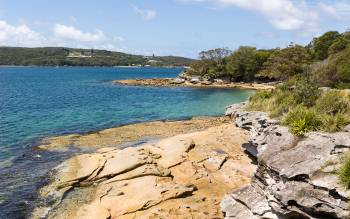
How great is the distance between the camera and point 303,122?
19516 mm

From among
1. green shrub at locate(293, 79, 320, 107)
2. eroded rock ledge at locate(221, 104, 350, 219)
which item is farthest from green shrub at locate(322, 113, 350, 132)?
green shrub at locate(293, 79, 320, 107)

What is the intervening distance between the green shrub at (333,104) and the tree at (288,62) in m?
78.2

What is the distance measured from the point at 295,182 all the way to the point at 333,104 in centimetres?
1002

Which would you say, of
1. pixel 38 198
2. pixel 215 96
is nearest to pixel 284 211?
pixel 38 198

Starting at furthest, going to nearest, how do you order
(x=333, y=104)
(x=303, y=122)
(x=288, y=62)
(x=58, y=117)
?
1. (x=288, y=62)
2. (x=58, y=117)
3. (x=333, y=104)
4. (x=303, y=122)

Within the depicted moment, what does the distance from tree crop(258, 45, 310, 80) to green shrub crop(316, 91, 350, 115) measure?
7823cm

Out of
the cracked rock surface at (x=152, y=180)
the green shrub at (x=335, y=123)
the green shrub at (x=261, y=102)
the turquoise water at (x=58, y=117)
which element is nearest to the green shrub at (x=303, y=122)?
the green shrub at (x=335, y=123)

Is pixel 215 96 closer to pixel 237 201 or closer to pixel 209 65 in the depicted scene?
pixel 209 65

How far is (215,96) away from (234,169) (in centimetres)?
5891

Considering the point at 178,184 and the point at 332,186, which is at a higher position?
the point at 332,186

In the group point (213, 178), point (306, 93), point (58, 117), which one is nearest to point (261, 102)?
point (306, 93)

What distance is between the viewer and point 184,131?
4441 cm

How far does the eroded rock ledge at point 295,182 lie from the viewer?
14172 millimetres

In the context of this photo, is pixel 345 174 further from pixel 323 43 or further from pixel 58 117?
pixel 323 43
